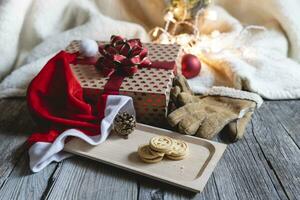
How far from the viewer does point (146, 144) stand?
0.78m

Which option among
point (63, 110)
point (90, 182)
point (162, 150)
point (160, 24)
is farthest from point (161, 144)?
point (160, 24)

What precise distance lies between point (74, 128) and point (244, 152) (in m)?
0.36

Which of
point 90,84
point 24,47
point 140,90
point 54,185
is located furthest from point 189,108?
point 24,47

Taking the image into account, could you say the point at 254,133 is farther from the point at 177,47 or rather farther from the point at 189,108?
the point at 177,47

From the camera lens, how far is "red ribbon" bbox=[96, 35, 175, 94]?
34.6 inches

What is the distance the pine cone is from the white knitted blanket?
28cm

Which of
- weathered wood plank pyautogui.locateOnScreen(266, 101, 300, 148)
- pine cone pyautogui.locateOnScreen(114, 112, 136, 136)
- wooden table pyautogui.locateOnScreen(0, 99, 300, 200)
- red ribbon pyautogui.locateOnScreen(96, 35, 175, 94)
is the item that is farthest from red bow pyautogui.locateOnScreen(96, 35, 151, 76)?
weathered wood plank pyautogui.locateOnScreen(266, 101, 300, 148)

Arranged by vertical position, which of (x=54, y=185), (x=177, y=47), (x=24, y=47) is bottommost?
(x=24, y=47)

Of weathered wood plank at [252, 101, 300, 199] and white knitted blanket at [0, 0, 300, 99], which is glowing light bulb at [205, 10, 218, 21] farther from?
weathered wood plank at [252, 101, 300, 199]

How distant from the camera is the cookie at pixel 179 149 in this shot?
0.74 meters

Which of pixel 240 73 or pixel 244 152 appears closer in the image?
pixel 244 152

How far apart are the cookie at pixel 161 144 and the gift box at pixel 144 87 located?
0.11m

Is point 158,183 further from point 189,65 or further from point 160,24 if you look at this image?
point 160,24

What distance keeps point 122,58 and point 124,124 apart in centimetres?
17
